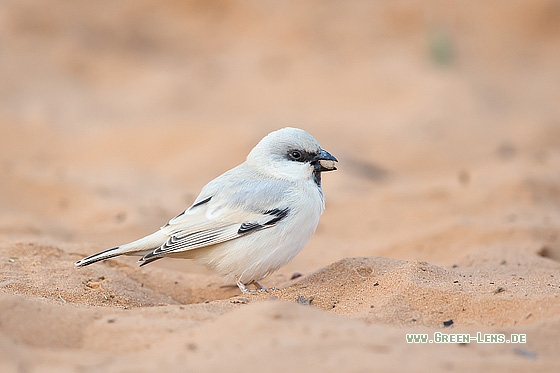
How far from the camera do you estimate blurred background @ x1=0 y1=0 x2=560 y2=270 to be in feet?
28.5

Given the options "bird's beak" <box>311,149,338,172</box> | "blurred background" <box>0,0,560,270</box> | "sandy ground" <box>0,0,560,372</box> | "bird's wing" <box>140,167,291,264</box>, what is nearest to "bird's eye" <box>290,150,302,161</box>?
"bird's beak" <box>311,149,338,172</box>

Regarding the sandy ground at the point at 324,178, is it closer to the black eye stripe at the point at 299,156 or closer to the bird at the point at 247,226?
the bird at the point at 247,226

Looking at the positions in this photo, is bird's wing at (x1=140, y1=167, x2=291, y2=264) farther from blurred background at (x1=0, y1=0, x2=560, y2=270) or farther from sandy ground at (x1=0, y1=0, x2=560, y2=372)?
blurred background at (x1=0, y1=0, x2=560, y2=270)

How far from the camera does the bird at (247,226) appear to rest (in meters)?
5.47

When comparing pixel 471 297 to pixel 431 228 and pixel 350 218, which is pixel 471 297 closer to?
pixel 431 228

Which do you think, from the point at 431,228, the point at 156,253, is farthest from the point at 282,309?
the point at 431,228

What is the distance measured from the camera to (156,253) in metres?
5.40

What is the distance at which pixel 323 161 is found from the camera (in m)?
5.95

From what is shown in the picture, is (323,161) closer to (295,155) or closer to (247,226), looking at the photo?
A: (295,155)

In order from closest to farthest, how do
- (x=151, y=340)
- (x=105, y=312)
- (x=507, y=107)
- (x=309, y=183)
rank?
(x=151, y=340), (x=105, y=312), (x=309, y=183), (x=507, y=107)

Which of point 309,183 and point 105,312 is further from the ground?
point 309,183

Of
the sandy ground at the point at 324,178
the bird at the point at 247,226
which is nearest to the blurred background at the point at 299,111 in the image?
the sandy ground at the point at 324,178

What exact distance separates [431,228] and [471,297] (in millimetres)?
→ 3279

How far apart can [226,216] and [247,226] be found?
193 millimetres
